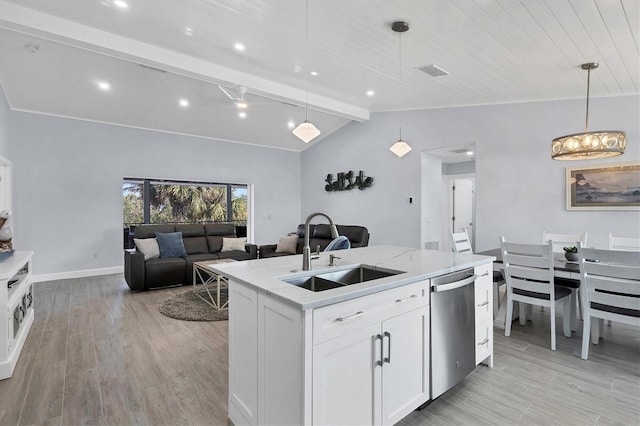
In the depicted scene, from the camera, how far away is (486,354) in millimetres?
2535

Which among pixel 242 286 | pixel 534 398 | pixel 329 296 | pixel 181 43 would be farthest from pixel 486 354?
pixel 181 43

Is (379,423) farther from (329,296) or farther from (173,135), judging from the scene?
(173,135)

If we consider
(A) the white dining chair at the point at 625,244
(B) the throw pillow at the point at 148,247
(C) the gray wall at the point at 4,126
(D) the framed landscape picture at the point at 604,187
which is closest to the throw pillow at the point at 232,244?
(B) the throw pillow at the point at 148,247

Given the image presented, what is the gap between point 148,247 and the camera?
5.31 metres

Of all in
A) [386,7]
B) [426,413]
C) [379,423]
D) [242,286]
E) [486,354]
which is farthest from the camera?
[386,7]

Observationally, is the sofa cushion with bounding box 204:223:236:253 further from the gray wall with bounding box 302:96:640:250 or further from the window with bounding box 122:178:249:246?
the gray wall with bounding box 302:96:640:250

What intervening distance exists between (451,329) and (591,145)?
2.26m

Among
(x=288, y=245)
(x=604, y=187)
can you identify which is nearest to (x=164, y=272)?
(x=288, y=245)

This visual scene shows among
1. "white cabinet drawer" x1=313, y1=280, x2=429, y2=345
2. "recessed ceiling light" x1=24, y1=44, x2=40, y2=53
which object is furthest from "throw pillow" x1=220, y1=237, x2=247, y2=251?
"white cabinet drawer" x1=313, y1=280, x2=429, y2=345

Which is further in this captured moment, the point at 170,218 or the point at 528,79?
the point at 170,218

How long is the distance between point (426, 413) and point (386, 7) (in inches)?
120

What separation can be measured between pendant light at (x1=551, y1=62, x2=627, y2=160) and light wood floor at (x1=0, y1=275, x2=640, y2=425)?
5.79ft

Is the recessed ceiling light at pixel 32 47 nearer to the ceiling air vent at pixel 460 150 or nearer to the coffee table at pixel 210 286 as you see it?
the coffee table at pixel 210 286

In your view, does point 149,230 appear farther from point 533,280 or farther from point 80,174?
point 533,280
